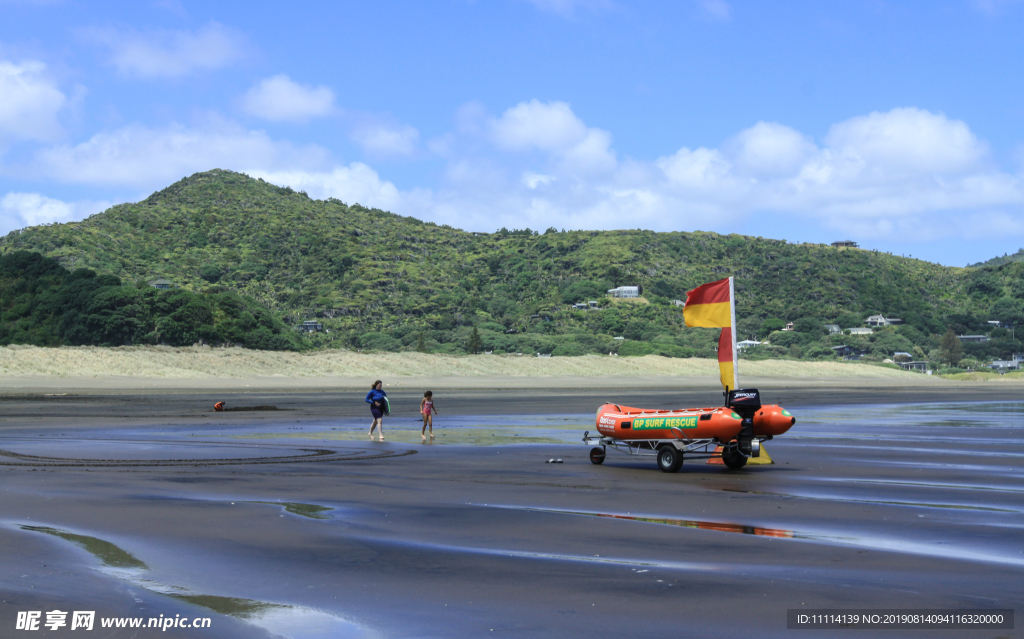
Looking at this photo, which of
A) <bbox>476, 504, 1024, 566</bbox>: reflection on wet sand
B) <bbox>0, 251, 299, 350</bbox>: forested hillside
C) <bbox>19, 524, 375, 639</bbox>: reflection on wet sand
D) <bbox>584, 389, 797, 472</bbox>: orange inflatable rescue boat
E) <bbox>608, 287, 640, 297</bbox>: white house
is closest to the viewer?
<bbox>19, 524, 375, 639</bbox>: reflection on wet sand

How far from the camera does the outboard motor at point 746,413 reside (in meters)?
17.3

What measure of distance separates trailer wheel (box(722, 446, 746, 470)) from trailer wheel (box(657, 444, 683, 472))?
0.99 meters

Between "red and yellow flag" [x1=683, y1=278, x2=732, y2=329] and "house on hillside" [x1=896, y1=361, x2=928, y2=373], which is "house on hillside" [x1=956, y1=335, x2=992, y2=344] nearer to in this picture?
"house on hillside" [x1=896, y1=361, x2=928, y2=373]

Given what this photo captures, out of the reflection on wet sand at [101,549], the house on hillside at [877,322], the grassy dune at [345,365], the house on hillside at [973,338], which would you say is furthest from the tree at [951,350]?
the reflection on wet sand at [101,549]

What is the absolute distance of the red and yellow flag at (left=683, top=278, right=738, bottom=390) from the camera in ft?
63.1

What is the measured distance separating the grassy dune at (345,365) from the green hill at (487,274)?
10.3m

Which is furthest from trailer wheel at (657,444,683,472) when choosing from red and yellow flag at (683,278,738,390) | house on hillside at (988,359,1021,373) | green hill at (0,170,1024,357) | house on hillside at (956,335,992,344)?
house on hillside at (956,335,992,344)

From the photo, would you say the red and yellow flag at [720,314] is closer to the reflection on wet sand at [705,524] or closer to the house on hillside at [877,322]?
the reflection on wet sand at [705,524]

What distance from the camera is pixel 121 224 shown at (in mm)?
146375

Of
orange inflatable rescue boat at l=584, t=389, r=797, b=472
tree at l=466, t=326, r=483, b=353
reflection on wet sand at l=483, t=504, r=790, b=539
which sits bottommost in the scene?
reflection on wet sand at l=483, t=504, r=790, b=539

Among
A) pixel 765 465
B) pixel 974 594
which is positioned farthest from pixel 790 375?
pixel 974 594

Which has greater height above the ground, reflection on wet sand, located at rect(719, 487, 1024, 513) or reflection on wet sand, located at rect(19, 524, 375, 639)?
reflection on wet sand, located at rect(19, 524, 375, 639)

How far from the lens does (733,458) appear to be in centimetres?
1755

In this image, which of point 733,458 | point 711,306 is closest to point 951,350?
point 711,306
